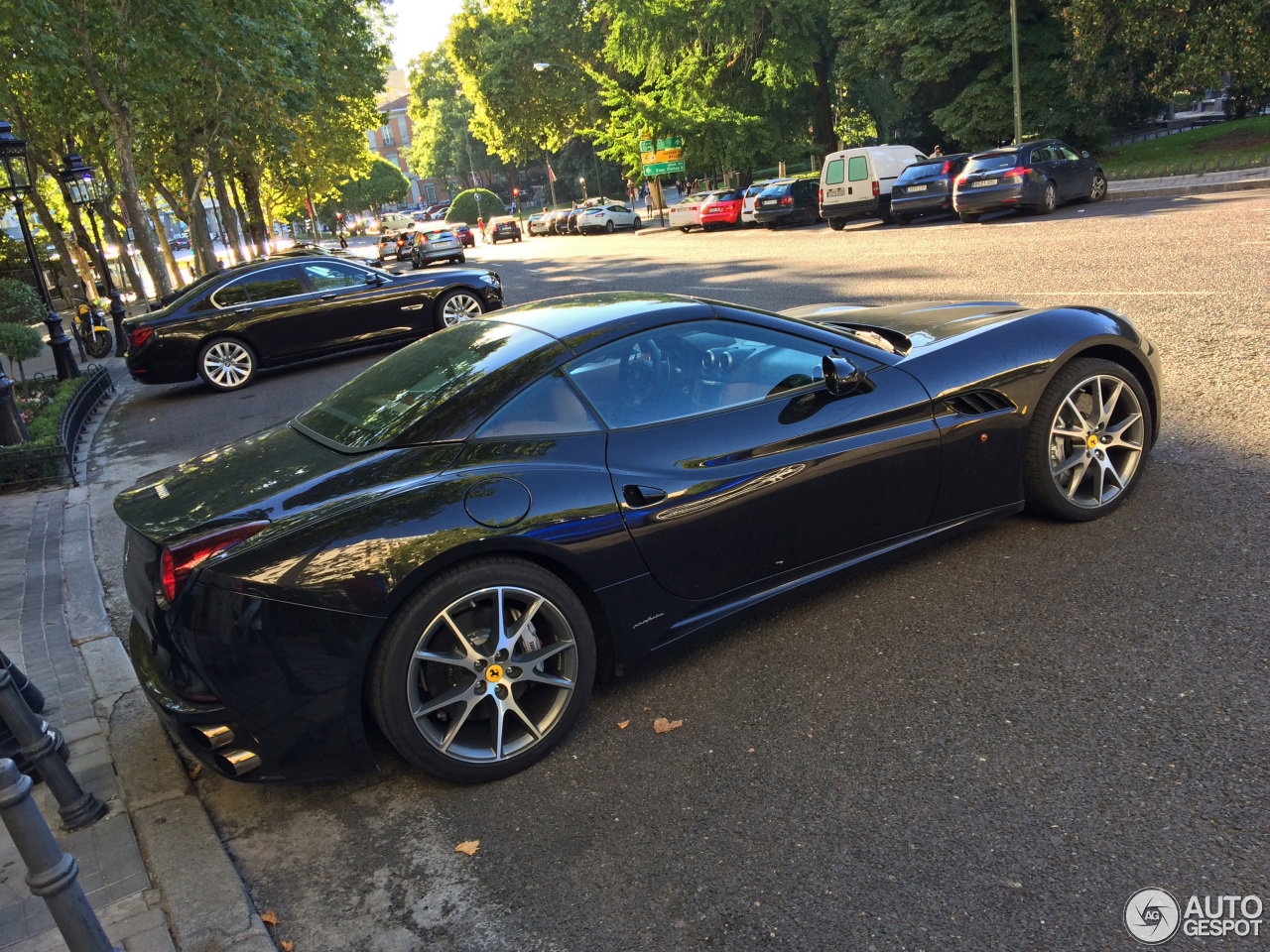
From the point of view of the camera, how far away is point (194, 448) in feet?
31.2

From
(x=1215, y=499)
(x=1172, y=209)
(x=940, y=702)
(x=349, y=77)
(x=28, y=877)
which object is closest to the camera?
(x=28, y=877)

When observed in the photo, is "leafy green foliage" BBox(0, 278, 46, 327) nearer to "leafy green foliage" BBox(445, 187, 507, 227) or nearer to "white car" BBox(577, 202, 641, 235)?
"white car" BBox(577, 202, 641, 235)

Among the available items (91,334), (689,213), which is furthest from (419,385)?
(689,213)

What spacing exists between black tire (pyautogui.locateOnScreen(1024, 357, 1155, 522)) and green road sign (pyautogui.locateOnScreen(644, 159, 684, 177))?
128ft

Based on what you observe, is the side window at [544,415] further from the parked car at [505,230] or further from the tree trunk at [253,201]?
the parked car at [505,230]

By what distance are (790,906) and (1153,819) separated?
1.04 meters

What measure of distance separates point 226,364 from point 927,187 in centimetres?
1663

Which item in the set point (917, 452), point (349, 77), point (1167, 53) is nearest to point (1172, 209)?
point (1167, 53)

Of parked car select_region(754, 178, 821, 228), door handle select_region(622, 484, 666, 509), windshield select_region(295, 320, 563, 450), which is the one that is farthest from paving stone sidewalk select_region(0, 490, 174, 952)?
parked car select_region(754, 178, 821, 228)

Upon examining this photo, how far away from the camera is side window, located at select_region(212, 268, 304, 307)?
12578 mm

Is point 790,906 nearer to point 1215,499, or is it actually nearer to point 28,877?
point 28,877

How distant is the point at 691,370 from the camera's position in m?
3.75

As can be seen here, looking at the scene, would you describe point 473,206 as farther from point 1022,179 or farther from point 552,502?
point 552,502

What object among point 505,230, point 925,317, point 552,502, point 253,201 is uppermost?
point 253,201
